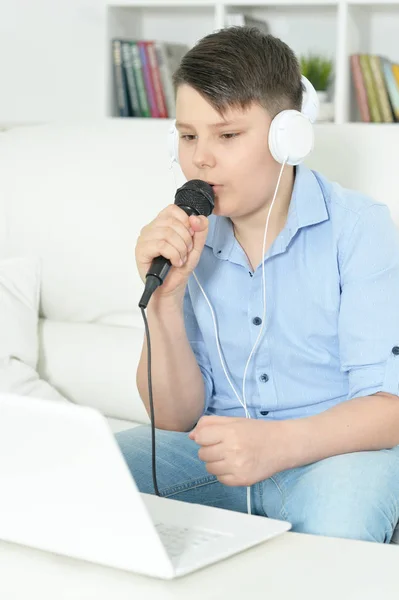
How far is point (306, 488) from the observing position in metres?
1.19

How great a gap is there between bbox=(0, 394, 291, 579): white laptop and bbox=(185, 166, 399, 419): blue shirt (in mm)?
401

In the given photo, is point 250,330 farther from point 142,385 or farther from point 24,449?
point 24,449

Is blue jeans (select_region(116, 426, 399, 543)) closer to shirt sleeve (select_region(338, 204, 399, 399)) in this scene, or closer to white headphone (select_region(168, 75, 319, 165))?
shirt sleeve (select_region(338, 204, 399, 399))

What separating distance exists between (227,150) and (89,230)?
0.67m

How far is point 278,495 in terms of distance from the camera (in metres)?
1.30

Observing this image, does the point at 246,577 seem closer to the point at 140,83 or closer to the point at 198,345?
the point at 198,345

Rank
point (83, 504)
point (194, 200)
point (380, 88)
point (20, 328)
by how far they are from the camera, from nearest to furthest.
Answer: point (83, 504) → point (194, 200) → point (20, 328) → point (380, 88)

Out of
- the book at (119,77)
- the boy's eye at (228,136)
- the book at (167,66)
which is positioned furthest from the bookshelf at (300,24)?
the boy's eye at (228,136)

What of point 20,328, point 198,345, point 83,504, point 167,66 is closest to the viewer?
point 83,504

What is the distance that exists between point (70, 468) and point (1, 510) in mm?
139

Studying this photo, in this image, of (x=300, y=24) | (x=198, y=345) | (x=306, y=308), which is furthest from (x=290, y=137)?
(x=300, y=24)

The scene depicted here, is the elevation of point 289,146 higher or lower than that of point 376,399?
higher

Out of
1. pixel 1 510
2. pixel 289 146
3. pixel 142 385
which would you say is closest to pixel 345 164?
pixel 289 146

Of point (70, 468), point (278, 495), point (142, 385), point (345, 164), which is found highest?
point (345, 164)
